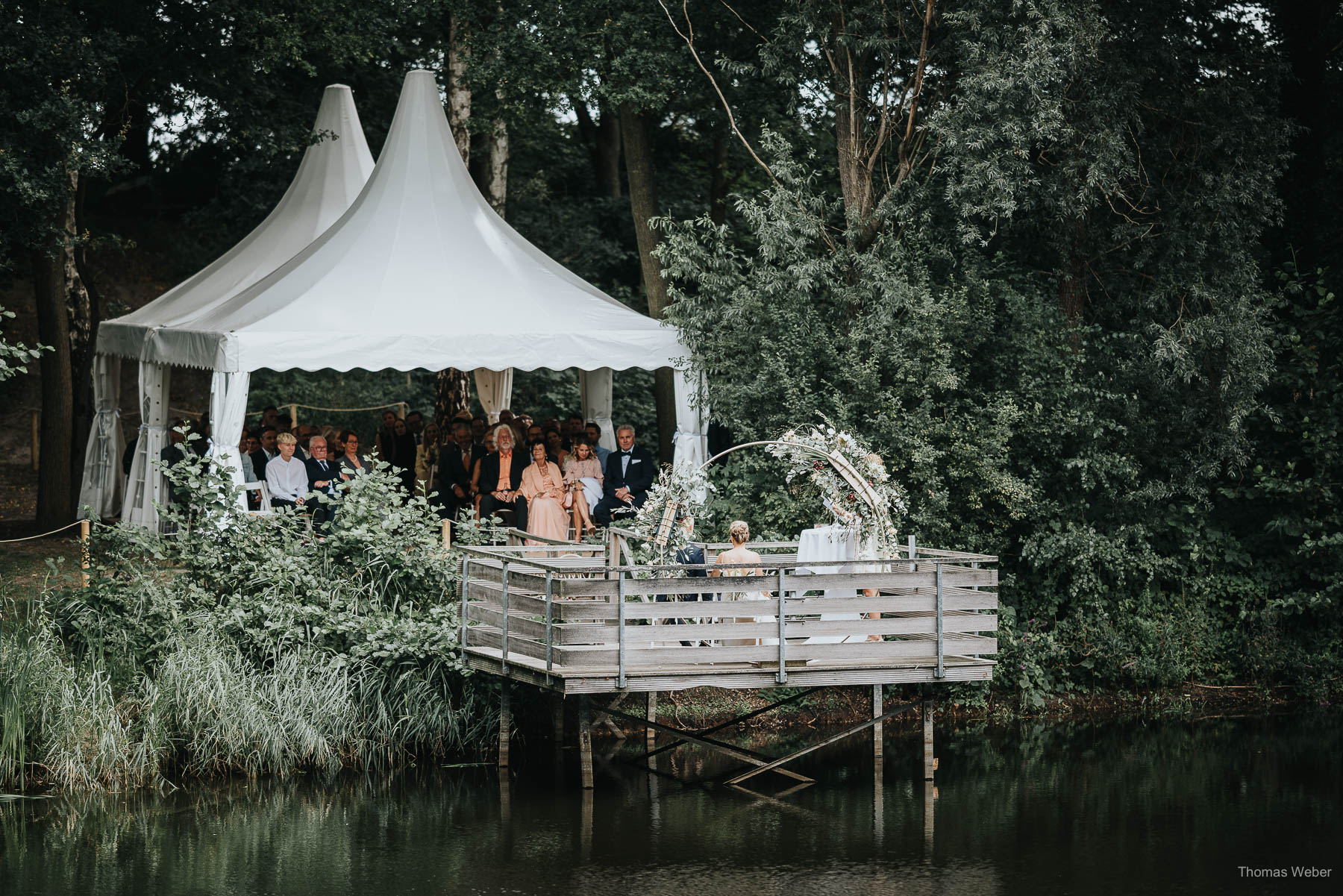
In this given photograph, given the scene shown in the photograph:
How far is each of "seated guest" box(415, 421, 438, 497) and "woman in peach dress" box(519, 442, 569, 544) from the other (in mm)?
2729

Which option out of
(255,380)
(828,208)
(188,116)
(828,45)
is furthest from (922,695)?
(255,380)

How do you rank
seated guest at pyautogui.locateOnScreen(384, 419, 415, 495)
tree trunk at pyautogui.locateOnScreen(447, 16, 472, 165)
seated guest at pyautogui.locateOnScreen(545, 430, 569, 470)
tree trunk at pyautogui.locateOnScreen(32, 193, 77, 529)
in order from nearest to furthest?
seated guest at pyautogui.locateOnScreen(545, 430, 569, 470) → seated guest at pyautogui.locateOnScreen(384, 419, 415, 495) → tree trunk at pyautogui.locateOnScreen(32, 193, 77, 529) → tree trunk at pyautogui.locateOnScreen(447, 16, 472, 165)

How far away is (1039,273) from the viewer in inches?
616

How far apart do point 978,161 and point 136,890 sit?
9125 mm

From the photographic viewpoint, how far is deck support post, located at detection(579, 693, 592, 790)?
35.1 ft

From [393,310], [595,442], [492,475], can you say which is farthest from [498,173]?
[492,475]

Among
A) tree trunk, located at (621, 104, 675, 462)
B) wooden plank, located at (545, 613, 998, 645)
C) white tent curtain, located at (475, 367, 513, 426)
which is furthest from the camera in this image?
white tent curtain, located at (475, 367, 513, 426)

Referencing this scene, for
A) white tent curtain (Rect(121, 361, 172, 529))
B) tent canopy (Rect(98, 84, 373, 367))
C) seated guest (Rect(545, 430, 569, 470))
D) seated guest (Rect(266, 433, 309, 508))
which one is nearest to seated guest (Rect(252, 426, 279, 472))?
seated guest (Rect(266, 433, 309, 508))

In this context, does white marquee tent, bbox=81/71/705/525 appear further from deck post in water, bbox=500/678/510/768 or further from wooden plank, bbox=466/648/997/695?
wooden plank, bbox=466/648/997/695

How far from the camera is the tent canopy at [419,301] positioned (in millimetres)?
13859

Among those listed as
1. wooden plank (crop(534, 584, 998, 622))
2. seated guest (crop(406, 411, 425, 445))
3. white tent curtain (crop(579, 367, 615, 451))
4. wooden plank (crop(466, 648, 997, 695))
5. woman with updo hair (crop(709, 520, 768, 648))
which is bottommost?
wooden plank (crop(466, 648, 997, 695))

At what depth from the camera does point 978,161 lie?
13.6 meters

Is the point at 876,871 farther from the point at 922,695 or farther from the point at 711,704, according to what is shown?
the point at 711,704

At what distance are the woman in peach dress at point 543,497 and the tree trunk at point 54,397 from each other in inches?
255
